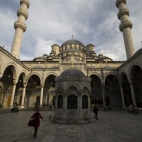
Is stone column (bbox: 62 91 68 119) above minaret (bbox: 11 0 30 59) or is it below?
below

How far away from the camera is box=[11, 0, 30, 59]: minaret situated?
21359 mm

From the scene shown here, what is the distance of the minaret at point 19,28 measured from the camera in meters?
21.4

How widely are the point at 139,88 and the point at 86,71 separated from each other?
11840mm

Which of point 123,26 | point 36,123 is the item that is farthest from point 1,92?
point 123,26

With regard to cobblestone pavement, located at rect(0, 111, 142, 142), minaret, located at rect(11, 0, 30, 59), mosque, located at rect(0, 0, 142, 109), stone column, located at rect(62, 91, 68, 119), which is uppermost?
minaret, located at rect(11, 0, 30, 59)

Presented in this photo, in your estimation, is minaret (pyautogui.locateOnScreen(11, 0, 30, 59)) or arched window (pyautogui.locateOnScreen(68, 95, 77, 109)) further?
minaret (pyautogui.locateOnScreen(11, 0, 30, 59))

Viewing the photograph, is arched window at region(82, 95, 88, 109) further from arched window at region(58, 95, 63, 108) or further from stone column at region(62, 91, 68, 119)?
arched window at region(58, 95, 63, 108)

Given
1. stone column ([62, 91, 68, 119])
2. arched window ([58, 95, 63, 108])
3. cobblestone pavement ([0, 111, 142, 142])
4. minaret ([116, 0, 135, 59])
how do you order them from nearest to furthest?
1. cobblestone pavement ([0, 111, 142, 142])
2. stone column ([62, 91, 68, 119])
3. arched window ([58, 95, 63, 108])
4. minaret ([116, 0, 135, 59])

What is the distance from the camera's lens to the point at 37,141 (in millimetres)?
3863

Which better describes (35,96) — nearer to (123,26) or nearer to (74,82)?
(74,82)

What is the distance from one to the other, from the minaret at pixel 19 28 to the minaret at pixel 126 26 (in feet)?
77.2

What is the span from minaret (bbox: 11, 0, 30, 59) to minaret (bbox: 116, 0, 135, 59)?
23.5 meters

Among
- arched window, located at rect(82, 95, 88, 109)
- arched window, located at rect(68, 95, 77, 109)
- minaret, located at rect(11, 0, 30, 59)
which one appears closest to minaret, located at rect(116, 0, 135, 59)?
arched window, located at rect(82, 95, 88, 109)

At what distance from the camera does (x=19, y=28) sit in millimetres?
23000
